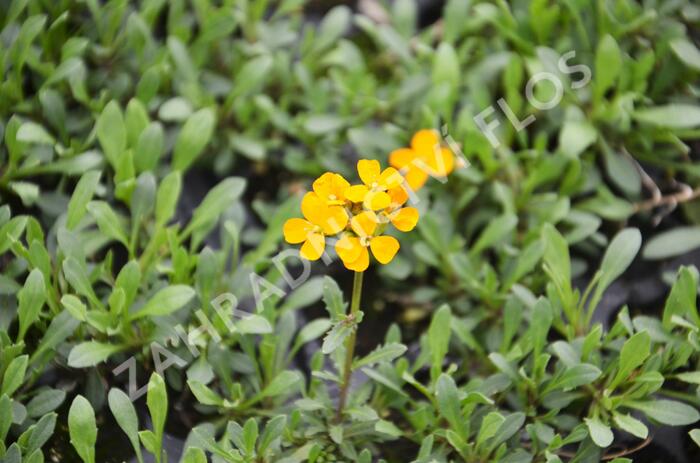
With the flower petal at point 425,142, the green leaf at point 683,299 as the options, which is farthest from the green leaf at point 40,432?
the green leaf at point 683,299

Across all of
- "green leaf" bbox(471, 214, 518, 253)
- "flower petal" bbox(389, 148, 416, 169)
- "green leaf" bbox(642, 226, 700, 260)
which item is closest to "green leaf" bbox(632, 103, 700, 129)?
"green leaf" bbox(642, 226, 700, 260)

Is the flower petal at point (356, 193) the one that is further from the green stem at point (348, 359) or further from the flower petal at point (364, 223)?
the green stem at point (348, 359)

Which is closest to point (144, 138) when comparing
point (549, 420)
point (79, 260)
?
point (79, 260)

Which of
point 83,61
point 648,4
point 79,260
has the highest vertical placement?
point 83,61

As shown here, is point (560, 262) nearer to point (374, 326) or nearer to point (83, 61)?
point (374, 326)

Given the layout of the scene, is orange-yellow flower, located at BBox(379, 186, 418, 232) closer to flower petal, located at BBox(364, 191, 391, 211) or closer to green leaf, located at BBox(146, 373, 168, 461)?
flower petal, located at BBox(364, 191, 391, 211)

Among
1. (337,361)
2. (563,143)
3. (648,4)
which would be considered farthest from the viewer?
(648,4)
